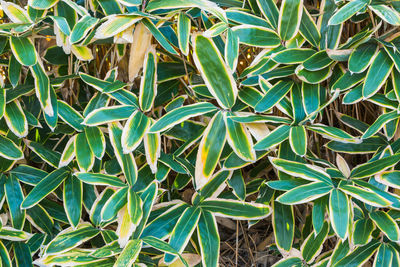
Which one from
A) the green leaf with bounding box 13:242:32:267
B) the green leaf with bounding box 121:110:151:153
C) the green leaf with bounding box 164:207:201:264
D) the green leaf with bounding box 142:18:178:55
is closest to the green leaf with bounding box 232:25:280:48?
the green leaf with bounding box 142:18:178:55

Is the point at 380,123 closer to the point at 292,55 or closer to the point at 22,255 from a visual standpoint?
the point at 292,55

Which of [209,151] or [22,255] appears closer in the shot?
[209,151]

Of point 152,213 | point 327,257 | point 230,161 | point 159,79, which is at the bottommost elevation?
point 327,257

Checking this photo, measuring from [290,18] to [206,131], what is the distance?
0.26m

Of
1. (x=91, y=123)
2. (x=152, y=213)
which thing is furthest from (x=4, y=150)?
(x=152, y=213)

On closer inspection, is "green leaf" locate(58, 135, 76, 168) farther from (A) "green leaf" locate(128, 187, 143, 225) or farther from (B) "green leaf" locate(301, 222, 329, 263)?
(B) "green leaf" locate(301, 222, 329, 263)

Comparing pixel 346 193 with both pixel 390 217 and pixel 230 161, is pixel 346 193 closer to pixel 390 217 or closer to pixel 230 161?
pixel 390 217

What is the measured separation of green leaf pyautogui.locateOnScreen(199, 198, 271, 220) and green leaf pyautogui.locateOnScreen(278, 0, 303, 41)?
0.32 meters

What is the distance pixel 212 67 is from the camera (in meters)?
0.85

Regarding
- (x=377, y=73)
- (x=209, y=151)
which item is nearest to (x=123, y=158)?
(x=209, y=151)

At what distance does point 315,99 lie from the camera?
902 millimetres

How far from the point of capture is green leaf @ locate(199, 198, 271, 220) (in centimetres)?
92

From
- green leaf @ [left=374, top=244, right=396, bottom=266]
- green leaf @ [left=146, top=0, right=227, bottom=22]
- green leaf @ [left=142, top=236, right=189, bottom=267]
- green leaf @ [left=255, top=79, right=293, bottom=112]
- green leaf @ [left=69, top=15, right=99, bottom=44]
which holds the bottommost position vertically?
green leaf @ [left=374, top=244, right=396, bottom=266]

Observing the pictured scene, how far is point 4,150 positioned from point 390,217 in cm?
72
